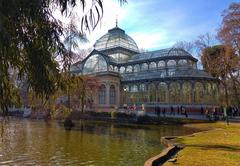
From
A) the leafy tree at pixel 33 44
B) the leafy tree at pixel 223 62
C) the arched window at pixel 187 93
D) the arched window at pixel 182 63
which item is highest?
the arched window at pixel 182 63

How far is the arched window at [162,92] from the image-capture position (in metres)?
54.9

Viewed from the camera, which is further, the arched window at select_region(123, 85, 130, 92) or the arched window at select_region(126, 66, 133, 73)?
the arched window at select_region(126, 66, 133, 73)

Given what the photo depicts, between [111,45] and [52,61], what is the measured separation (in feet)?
223

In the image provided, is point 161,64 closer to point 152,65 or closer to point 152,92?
point 152,65

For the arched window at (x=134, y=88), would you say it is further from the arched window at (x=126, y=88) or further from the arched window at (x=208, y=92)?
the arched window at (x=208, y=92)

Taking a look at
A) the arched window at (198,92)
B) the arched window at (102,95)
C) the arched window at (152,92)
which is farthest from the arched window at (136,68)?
the arched window at (198,92)

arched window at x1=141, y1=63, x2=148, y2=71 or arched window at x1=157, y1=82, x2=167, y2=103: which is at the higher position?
arched window at x1=141, y1=63, x2=148, y2=71

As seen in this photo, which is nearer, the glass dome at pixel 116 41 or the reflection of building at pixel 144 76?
the reflection of building at pixel 144 76

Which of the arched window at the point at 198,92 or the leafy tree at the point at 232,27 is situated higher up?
the leafy tree at the point at 232,27

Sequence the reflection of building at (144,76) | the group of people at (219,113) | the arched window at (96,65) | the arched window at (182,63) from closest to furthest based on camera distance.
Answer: the group of people at (219,113) < the reflection of building at (144,76) < the arched window at (182,63) < the arched window at (96,65)

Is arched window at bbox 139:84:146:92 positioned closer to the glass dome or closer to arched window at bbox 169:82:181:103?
arched window at bbox 169:82:181:103

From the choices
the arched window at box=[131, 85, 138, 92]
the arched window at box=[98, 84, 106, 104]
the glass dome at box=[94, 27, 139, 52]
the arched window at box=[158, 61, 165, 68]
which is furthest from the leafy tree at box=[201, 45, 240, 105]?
the glass dome at box=[94, 27, 139, 52]

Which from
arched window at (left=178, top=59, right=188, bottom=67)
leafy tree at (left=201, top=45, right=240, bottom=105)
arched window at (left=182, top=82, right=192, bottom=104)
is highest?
arched window at (left=178, top=59, right=188, bottom=67)

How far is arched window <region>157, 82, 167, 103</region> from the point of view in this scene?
5489 centimetres
